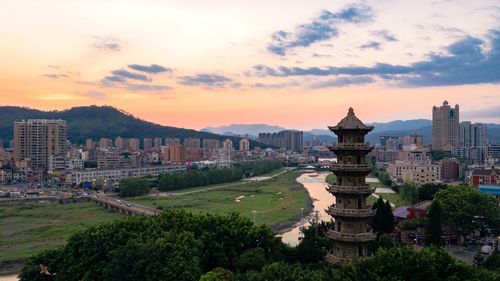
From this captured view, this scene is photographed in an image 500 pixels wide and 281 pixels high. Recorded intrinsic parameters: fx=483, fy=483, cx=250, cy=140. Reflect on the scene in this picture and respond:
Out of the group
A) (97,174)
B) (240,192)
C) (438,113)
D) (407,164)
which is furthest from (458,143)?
(97,174)

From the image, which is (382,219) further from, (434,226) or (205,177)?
(205,177)

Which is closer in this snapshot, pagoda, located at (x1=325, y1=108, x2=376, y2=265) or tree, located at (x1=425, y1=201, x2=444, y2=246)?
pagoda, located at (x1=325, y1=108, x2=376, y2=265)

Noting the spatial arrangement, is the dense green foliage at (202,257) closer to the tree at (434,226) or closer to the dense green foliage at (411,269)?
the dense green foliage at (411,269)

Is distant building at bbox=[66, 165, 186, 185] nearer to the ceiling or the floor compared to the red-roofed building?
nearer to the floor

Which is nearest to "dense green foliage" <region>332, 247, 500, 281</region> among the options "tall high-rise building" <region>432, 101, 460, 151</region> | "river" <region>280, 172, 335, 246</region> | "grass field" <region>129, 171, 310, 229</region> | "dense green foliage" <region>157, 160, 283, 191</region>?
"river" <region>280, 172, 335, 246</region>

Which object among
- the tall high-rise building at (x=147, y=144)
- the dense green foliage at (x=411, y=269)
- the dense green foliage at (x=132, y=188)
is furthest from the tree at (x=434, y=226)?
the tall high-rise building at (x=147, y=144)

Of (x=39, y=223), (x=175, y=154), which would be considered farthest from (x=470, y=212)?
(x=175, y=154)

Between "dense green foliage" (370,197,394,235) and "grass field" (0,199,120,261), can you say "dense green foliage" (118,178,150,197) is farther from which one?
"dense green foliage" (370,197,394,235)

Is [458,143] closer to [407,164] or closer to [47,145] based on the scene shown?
[407,164]
